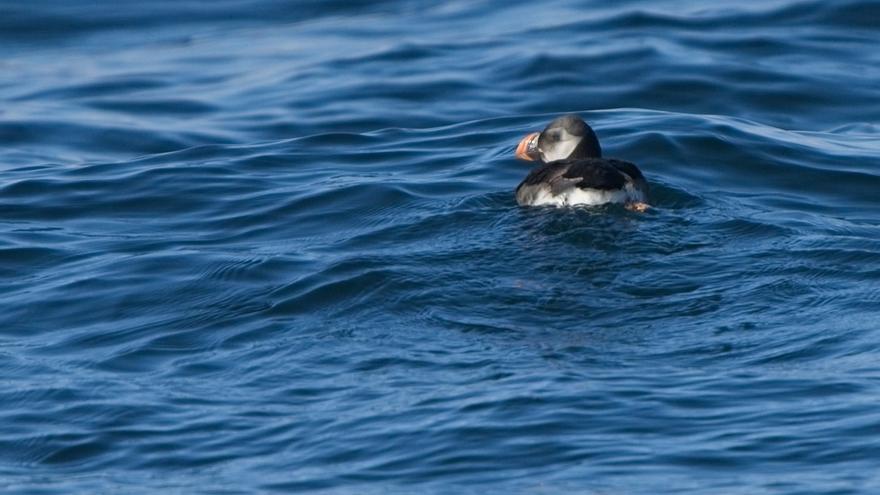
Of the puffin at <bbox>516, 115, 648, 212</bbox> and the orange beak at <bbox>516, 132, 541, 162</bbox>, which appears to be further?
the orange beak at <bbox>516, 132, 541, 162</bbox>

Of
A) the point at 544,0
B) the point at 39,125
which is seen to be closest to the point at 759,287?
the point at 39,125

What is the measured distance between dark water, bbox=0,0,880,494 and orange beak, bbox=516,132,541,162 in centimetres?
23

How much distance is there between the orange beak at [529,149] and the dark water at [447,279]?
23cm

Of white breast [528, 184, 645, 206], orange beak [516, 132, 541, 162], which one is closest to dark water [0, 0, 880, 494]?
white breast [528, 184, 645, 206]

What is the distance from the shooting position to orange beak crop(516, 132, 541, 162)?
11.3 m

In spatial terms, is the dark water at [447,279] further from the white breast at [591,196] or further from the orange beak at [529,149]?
the orange beak at [529,149]

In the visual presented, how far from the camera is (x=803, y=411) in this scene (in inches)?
263

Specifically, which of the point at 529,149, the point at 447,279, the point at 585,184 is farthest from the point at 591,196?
the point at 529,149

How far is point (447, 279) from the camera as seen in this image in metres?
8.52

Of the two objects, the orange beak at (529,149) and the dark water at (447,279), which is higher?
the orange beak at (529,149)

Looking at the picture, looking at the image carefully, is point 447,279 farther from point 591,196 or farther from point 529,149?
point 529,149

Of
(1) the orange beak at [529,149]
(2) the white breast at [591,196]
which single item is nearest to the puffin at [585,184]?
(2) the white breast at [591,196]

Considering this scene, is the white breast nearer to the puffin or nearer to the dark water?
the puffin

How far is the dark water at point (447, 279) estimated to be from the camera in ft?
21.2
